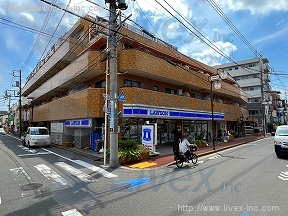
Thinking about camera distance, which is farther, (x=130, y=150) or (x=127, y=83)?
(x=127, y=83)

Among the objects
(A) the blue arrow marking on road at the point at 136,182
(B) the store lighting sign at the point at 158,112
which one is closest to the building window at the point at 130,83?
(B) the store lighting sign at the point at 158,112

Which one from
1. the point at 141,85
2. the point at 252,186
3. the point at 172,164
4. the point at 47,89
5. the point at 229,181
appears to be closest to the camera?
the point at 252,186

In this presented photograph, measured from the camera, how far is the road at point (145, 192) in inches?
180

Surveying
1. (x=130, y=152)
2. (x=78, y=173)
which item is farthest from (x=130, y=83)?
(x=78, y=173)

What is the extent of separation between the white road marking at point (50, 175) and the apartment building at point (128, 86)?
461 centimetres

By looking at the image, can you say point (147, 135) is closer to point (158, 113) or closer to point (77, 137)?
point (158, 113)

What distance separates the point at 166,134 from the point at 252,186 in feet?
40.5

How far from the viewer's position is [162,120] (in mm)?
17672

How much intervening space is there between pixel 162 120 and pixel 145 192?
12042 mm

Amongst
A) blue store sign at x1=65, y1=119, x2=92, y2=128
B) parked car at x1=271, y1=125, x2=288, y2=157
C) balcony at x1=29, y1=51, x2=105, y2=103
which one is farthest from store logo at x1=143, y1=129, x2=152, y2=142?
parked car at x1=271, y1=125, x2=288, y2=157

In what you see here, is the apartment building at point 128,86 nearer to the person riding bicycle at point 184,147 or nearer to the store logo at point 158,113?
the store logo at point 158,113

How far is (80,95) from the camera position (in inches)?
569

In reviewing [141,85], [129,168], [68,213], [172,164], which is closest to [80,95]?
[141,85]

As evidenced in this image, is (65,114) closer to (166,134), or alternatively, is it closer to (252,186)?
(166,134)
